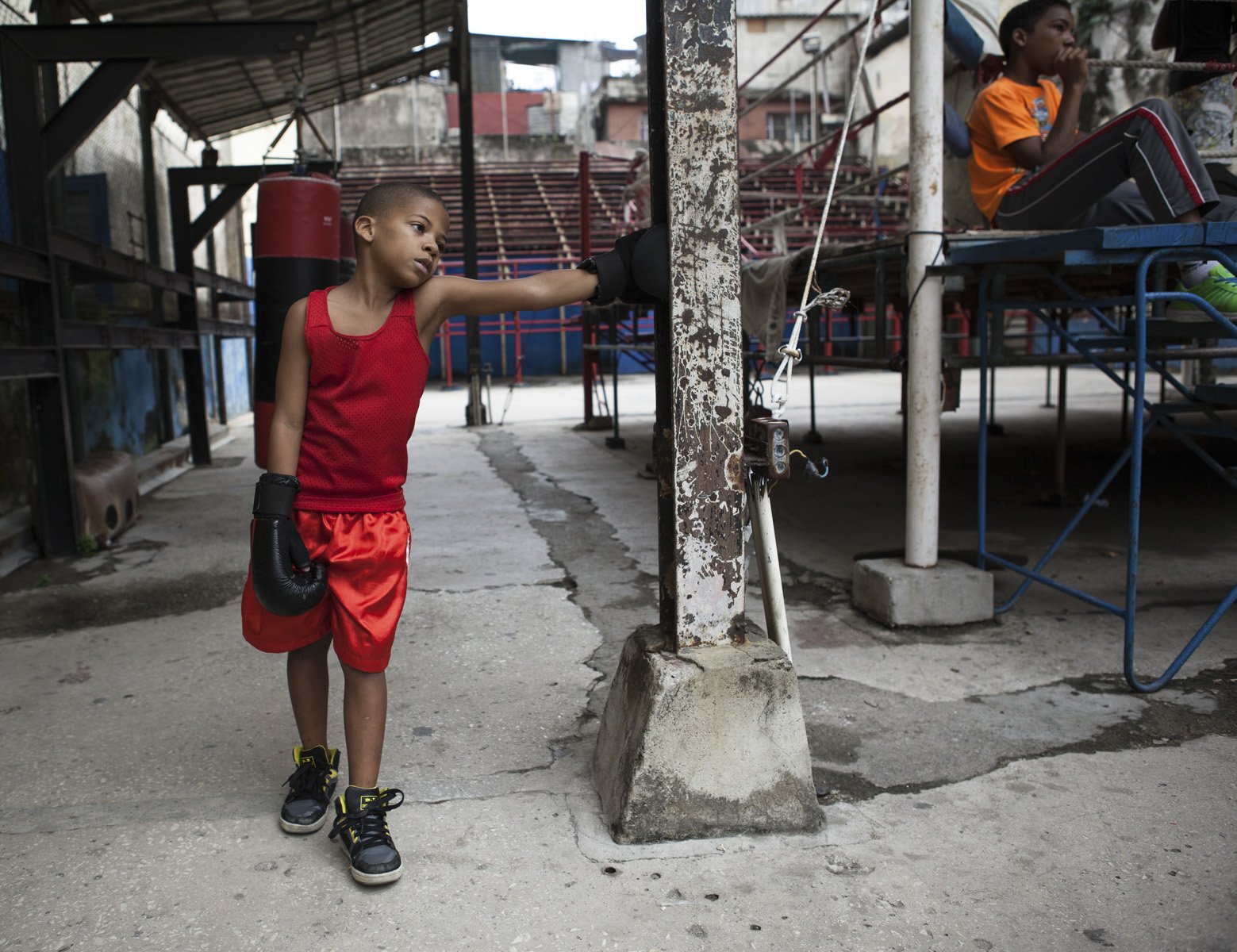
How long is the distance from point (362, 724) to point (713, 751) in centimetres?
77

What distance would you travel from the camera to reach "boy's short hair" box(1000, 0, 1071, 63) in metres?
4.00

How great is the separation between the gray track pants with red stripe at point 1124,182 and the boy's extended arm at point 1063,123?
0.08m

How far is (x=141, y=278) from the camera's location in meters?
6.44

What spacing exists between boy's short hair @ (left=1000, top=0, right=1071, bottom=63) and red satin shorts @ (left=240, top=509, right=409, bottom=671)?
3399 millimetres

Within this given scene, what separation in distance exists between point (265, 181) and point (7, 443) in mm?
2047

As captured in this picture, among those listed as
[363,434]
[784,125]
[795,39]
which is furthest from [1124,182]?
[784,125]

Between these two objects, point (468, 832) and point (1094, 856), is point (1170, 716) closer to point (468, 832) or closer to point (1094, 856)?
point (1094, 856)

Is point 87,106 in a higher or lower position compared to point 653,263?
higher

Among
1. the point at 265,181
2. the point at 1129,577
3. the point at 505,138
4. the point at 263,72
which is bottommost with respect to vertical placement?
the point at 1129,577

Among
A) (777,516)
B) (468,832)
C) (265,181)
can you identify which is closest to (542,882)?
(468,832)

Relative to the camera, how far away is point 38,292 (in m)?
4.89

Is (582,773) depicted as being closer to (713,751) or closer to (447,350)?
(713,751)

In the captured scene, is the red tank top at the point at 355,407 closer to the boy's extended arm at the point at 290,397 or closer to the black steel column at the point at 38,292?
the boy's extended arm at the point at 290,397

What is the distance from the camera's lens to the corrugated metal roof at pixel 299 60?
752 cm
